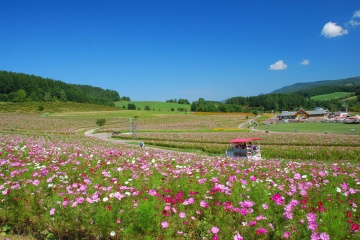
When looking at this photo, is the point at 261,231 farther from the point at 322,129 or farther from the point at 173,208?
the point at 322,129

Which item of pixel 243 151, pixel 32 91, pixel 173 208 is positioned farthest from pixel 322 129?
pixel 32 91

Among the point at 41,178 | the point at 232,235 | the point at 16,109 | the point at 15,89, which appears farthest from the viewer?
the point at 15,89

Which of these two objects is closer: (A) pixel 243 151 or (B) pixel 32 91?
(A) pixel 243 151

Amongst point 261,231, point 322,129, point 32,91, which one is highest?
point 32,91

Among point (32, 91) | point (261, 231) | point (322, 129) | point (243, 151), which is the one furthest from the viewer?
point (32, 91)

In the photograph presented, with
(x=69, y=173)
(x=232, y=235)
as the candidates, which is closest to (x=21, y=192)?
(x=69, y=173)

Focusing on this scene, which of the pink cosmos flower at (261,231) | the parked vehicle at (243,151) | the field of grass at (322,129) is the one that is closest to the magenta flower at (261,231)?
the pink cosmos flower at (261,231)

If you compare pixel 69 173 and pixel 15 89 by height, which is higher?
pixel 15 89

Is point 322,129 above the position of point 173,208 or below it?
below

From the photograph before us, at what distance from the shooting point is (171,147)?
36938 mm

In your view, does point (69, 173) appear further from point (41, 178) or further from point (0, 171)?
point (0, 171)

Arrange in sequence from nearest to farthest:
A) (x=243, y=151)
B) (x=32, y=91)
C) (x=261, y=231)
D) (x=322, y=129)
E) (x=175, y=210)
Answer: (x=261, y=231) < (x=175, y=210) < (x=243, y=151) < (x=322, y=129) < (x=32, y=91)

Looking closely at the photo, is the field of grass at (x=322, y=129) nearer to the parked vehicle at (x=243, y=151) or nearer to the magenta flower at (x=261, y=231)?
the parked vehicle at (x=243, y=151)

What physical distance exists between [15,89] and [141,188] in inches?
7335
